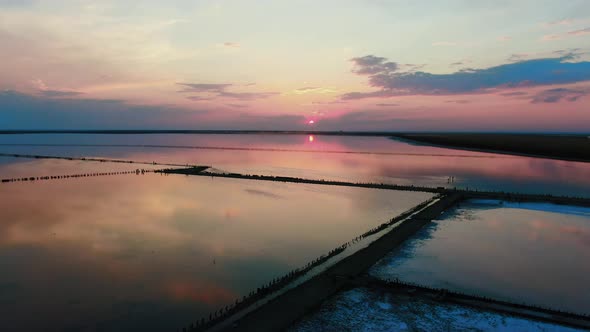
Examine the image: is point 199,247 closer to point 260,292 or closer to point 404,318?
Result: point 260,292

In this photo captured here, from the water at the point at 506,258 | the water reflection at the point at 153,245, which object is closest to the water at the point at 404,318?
the water at the point at 506,258

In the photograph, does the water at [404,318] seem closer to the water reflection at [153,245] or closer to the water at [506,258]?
the water at [506,258]

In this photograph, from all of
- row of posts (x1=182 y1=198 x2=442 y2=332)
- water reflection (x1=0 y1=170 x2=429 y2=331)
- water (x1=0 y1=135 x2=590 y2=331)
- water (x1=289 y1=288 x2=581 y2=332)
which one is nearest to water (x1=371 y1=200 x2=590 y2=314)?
water (x1=0 y1=135 x2=590 y2=331)

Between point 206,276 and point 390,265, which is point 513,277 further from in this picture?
point 206,276

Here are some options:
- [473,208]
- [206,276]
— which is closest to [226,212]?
[206,276]

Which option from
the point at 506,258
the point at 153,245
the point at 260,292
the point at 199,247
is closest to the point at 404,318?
the point at 260,292

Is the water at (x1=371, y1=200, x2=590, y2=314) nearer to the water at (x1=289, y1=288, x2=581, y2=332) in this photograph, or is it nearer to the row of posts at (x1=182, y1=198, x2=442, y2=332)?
the water at (x1=289, y1=288, x2=581, y2=332)
